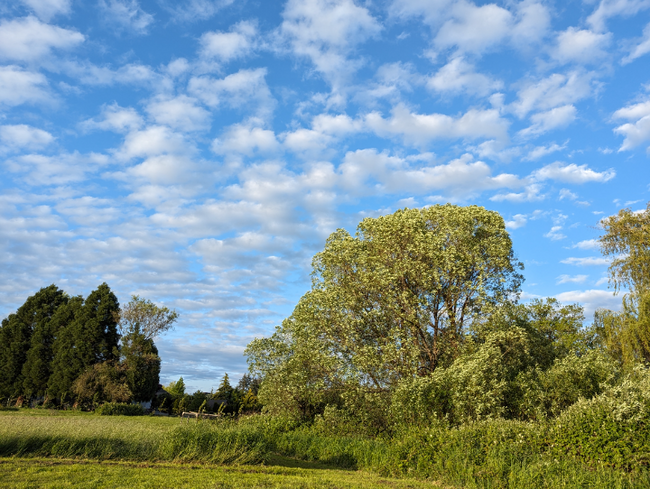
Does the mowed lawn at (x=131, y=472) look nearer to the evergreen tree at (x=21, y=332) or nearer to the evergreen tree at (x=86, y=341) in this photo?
the evergreen tree at (x=86, y=341)

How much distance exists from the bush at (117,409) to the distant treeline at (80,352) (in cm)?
283

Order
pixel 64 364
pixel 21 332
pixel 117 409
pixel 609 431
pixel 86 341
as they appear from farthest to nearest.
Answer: pixel 21 332 → pixel 86 341 → pixel 64 364 → pixel 117 409 → pixel 609 431

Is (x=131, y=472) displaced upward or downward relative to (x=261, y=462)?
upward

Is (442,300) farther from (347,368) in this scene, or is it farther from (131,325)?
(131,325)

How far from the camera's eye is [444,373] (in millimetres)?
19391

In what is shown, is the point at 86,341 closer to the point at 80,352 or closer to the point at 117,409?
the point at 80,352

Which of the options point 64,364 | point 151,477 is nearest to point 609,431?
point 151,477

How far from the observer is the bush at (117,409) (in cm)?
3947

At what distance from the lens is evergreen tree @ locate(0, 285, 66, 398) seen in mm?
51094

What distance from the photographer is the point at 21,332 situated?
53.1 metres

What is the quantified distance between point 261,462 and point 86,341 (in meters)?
40.8

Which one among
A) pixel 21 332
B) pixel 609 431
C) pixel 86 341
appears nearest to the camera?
pixel 609 431

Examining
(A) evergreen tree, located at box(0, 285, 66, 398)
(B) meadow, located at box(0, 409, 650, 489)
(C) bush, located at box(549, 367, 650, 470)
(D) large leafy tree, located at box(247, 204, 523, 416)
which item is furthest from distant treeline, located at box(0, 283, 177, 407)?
(C) bush, located at box(549, 367, 650, 470)

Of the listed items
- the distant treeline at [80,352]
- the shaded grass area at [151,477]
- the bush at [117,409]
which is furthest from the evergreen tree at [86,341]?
the shaded grass area at [151,477]
